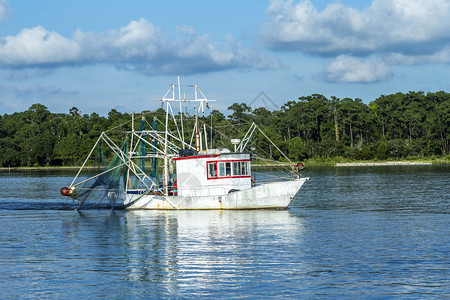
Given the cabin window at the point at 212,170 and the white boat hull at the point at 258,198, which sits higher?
the cabin window at the point at 212,170

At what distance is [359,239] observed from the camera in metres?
36.1

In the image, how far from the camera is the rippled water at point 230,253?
2553 centimetres

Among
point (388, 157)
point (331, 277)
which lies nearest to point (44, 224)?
point (331, 277)

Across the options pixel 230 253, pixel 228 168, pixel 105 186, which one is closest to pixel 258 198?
pixel 228 168

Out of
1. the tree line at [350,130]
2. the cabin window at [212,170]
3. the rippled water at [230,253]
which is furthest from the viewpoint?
the tree line at [350,130]

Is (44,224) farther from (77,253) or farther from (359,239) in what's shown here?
(359,239)

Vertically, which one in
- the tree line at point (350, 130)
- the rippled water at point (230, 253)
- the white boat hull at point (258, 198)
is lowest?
the rippled water at point (230, 253)

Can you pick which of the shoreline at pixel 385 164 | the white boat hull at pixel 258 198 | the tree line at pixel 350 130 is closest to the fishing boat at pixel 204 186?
the white boat hull at pixel 258 198

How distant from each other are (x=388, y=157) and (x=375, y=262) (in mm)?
145940

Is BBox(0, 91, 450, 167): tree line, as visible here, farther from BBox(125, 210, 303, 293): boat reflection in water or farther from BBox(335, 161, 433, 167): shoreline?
BBox(125, 210, 303, 293): boat reflection in water

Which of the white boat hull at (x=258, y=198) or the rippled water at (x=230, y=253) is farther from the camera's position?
the white boat hull at (x=258, y=198)

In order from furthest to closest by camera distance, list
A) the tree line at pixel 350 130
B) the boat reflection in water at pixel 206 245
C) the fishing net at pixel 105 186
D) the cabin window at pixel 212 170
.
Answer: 1. the tree line at pixel 350 130
2. the fishing net at pixel 105 186
3. the cabin window at pixel 212 170
4. the boat reflection in water at pixel 206 245

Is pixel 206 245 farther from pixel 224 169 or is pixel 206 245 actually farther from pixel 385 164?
pixel 385 164

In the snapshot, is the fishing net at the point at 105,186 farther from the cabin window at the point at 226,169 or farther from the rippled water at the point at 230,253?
the cabin window at the point at 226,169
